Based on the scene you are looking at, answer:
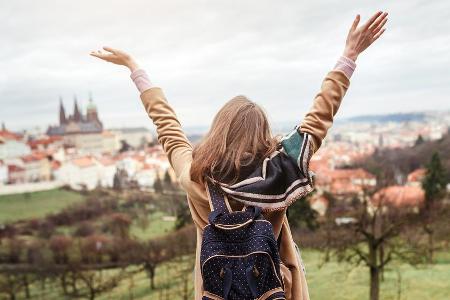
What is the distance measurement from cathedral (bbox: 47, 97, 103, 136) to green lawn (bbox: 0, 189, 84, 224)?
1705 inches

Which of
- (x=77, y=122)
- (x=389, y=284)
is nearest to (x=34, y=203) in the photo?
(x=389, y=284)

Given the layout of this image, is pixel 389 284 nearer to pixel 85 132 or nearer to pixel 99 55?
pixel 99 55

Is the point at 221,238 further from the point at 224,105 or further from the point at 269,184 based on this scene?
the point at 224,105

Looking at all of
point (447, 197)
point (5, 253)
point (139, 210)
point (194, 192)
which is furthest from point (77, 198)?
point (194, 192)

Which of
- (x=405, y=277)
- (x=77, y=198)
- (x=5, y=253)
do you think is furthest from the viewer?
(x=77, y=198)

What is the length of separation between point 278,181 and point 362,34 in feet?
1.77

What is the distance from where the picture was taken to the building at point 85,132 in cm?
9006

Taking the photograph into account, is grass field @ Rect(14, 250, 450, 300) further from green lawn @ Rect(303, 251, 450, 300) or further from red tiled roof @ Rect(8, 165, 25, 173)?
red tiled roof @ Rect(8, 165, 25, 173)

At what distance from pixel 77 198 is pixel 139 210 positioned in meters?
8.68

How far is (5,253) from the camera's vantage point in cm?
2755

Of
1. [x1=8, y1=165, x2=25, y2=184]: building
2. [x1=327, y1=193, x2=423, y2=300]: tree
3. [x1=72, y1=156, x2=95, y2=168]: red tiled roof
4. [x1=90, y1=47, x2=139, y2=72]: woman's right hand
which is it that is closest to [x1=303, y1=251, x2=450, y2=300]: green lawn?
[x1=327, y1=193, x2=423, y2=300]: tree

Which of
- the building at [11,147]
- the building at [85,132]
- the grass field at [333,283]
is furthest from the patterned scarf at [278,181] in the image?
the building at [85,132]

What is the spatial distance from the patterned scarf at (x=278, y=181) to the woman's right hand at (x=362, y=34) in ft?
1.14

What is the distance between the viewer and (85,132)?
9075cm
